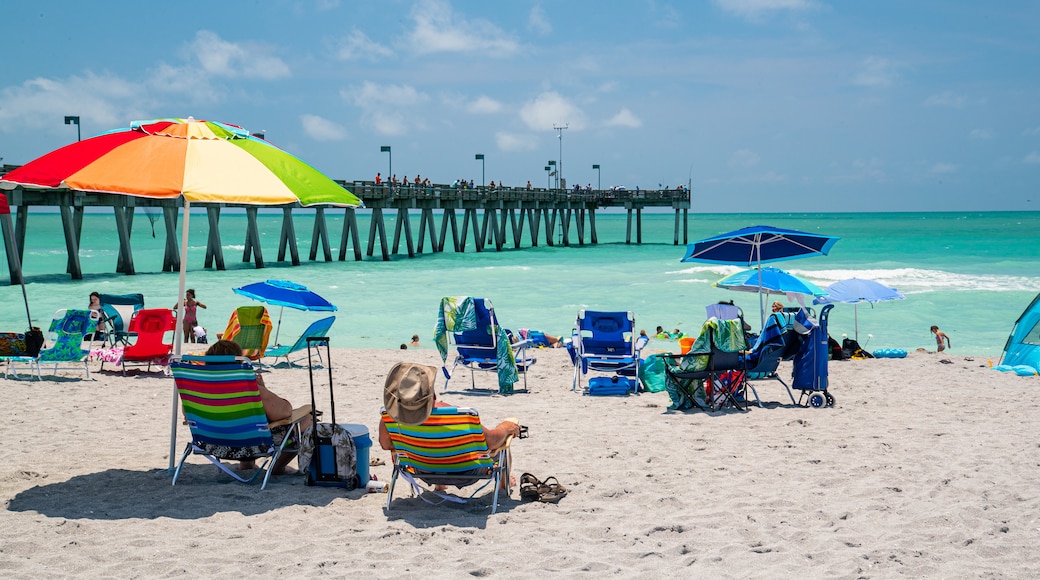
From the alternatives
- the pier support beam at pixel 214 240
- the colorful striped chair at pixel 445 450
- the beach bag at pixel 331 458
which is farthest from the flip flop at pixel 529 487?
the pier support beam at pixel 214 240

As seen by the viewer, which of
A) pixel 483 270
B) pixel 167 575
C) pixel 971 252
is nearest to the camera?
pixel 167 575

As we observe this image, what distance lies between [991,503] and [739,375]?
→ 3085 mm

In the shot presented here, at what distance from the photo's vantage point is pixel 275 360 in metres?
11.1

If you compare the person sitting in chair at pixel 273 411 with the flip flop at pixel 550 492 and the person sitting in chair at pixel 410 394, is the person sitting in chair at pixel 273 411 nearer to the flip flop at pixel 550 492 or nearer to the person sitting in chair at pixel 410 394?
the person sitting in chair at pixel 410 394

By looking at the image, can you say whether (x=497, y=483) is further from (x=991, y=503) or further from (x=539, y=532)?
(x=991, y=503)

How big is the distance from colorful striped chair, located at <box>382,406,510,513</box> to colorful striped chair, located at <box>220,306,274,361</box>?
Result: 19.1ft

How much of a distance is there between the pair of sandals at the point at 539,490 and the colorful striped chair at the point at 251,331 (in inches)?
227

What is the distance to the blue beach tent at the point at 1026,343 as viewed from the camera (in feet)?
32.8

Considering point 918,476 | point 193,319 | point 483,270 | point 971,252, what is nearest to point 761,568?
point 918,476

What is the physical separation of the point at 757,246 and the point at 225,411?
609cm

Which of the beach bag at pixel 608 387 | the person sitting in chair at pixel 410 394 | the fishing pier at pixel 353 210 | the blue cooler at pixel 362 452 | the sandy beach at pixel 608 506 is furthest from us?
the fishing pier at pixel 353 210

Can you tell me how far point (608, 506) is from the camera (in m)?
4.65

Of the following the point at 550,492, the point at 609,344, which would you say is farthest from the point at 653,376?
the point at 550,492

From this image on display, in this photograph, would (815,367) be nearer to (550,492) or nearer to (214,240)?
(550,492)
